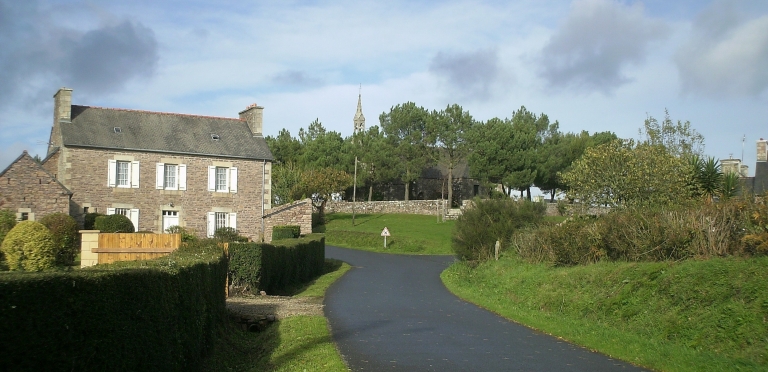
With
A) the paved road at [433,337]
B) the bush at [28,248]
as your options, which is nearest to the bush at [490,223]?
the paved road at [433,337]

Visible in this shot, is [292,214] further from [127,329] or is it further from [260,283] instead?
[127,329]

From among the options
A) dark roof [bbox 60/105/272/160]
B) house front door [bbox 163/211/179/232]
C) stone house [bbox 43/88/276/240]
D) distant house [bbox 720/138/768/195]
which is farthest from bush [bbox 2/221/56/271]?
distant house [bbox 720/138/768/195]

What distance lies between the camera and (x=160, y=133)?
1676 inches

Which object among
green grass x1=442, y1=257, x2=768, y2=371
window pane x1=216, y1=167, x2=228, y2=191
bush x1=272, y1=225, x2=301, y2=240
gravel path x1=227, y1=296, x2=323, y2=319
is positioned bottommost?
gravel path x1=227, y1=296, x2=323, y2=319

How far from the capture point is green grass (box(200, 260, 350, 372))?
11.1 metres

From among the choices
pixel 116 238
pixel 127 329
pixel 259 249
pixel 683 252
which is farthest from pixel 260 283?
pixel 127 329

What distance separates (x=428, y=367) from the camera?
35.2ft

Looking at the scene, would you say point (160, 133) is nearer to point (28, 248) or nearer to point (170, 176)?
point (170, 176)

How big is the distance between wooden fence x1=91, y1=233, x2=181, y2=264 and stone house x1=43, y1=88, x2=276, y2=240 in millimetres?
18654

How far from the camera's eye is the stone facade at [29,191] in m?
33.4

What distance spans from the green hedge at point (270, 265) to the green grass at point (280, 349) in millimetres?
5026

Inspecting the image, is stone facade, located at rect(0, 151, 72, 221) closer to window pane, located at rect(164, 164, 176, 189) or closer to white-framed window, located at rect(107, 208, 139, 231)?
white-framed window, located at rect(107, 208, 139, 231)

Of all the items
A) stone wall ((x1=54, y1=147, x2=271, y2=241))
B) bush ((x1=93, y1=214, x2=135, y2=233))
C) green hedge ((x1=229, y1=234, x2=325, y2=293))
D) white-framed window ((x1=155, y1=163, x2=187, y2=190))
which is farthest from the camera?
white-framed window ((x1=155, y1=163, x2=187, y2=190))

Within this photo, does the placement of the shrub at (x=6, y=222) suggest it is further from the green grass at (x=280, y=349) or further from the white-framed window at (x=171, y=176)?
the white-framed window at (x=171, y=176)
